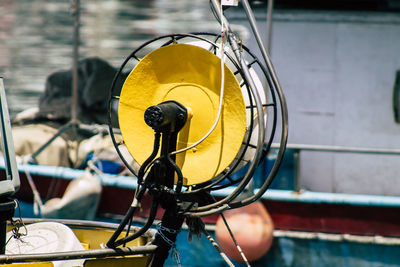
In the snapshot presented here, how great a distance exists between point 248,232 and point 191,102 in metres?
2.75

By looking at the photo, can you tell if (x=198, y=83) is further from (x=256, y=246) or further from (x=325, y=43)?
(x=325, y=43)

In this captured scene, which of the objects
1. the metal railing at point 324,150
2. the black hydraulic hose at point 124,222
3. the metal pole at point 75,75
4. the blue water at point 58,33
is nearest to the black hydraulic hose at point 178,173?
the black hydraulic hose at point 124,222

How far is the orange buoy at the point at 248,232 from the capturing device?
4652 mm

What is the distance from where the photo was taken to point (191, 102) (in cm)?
216

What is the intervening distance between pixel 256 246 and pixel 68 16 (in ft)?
21.6

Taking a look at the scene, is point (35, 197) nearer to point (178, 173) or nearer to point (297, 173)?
point (297, 173)

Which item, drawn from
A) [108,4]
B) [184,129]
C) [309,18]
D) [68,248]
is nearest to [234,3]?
[184,129]

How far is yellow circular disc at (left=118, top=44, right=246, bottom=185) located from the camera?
2092 millimetres

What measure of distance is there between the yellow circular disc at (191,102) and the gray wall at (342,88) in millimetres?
3295

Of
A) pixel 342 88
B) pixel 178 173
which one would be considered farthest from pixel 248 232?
pixel 178 173

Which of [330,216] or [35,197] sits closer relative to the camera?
[330,216]

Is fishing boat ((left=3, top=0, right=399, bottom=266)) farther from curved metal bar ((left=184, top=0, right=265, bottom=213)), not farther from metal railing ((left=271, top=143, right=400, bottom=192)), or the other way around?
curved metal bar ((left=184, top=0, right=265, bottom=213))

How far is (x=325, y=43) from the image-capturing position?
5242mm

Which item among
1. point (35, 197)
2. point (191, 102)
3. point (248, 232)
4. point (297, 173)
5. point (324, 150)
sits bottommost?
point (248, 232)
